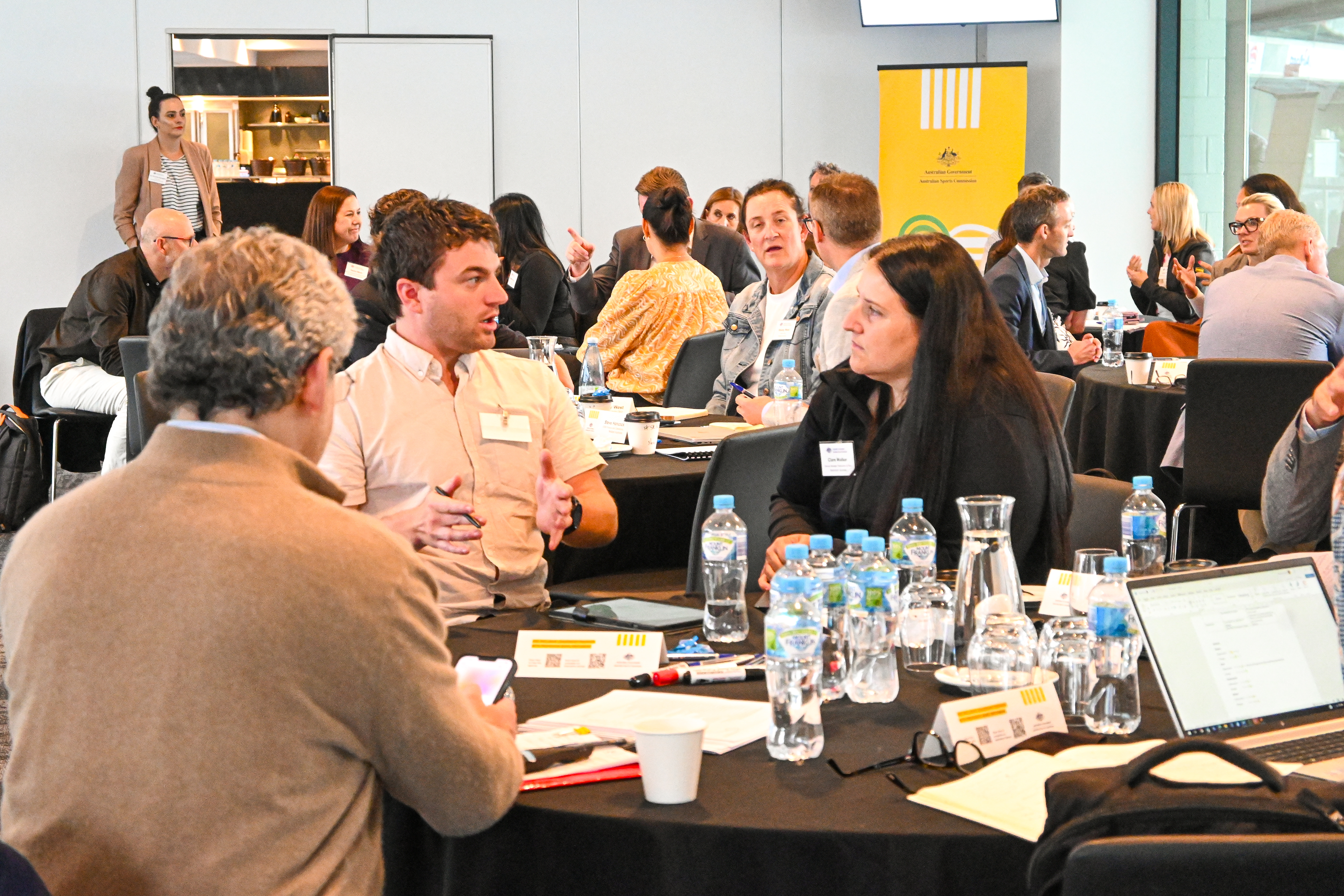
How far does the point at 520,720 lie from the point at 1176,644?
875mm

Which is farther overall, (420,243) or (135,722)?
(420,243)

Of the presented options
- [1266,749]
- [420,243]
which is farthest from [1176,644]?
[420,243]

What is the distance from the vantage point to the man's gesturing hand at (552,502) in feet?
8.52

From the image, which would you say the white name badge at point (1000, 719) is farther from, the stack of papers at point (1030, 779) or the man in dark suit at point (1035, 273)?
the man in dark suit at point (1035, 273)

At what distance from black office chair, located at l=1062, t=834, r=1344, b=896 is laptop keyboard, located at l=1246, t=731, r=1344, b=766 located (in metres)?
0.53

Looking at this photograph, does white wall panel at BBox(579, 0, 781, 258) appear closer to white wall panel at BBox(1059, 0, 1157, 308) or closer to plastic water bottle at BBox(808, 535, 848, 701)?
white wall panel at BBox(1059, 0, 1157, 308)

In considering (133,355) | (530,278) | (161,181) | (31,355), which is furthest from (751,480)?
(161,181)

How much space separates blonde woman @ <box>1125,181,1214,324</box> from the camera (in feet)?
25.8

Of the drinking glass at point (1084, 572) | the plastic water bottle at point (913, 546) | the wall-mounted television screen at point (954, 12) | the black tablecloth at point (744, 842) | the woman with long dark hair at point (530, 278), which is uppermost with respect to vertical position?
the wall-mounted television screen at point (954, 12)

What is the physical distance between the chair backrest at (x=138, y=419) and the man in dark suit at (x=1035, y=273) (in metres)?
3.47

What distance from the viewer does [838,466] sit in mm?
2812

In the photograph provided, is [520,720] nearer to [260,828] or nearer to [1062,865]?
[260,828]

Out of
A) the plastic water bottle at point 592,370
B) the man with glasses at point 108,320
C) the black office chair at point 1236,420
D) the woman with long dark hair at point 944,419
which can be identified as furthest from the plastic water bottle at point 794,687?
the man with glasses at point 108,320

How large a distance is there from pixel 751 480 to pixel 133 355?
3.31m
